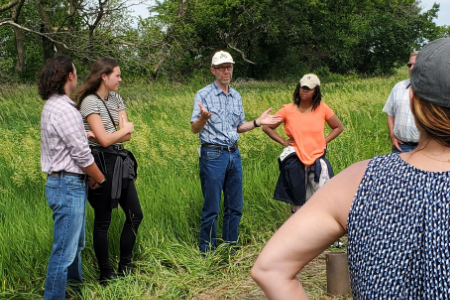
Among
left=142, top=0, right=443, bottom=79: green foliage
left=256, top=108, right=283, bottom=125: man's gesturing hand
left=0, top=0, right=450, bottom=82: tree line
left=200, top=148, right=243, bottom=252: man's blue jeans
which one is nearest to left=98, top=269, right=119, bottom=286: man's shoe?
left=200, top=148, right=243, bottom=252: man's blue jeans

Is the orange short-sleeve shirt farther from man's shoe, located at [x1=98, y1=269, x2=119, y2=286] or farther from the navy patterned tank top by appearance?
the navy patterned tank top

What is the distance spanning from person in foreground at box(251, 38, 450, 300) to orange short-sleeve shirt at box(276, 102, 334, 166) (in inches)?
150

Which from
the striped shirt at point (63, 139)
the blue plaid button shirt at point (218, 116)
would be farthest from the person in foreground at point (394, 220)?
the blue plaid button shirt at point (218, 116)

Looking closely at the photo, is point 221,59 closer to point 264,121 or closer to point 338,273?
point 264,121

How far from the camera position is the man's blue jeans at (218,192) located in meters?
4.69

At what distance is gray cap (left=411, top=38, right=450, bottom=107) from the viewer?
1061 millimetres

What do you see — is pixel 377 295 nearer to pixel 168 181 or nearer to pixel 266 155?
pixel 168 181

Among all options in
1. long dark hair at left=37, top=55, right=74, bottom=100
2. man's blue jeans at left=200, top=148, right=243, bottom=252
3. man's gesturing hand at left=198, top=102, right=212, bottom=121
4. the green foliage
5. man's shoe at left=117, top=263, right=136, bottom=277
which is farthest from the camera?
the green foliage

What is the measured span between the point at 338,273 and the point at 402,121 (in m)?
1.92

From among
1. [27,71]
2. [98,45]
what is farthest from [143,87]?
[27,71]

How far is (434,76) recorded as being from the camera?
1069 millimetres

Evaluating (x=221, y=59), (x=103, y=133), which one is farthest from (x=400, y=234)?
(x=221, y=59)

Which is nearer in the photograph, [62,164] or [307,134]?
[62,164]

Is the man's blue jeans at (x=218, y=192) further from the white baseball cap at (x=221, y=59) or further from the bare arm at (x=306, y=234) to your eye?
the bare arm at (x=306, y=234)
